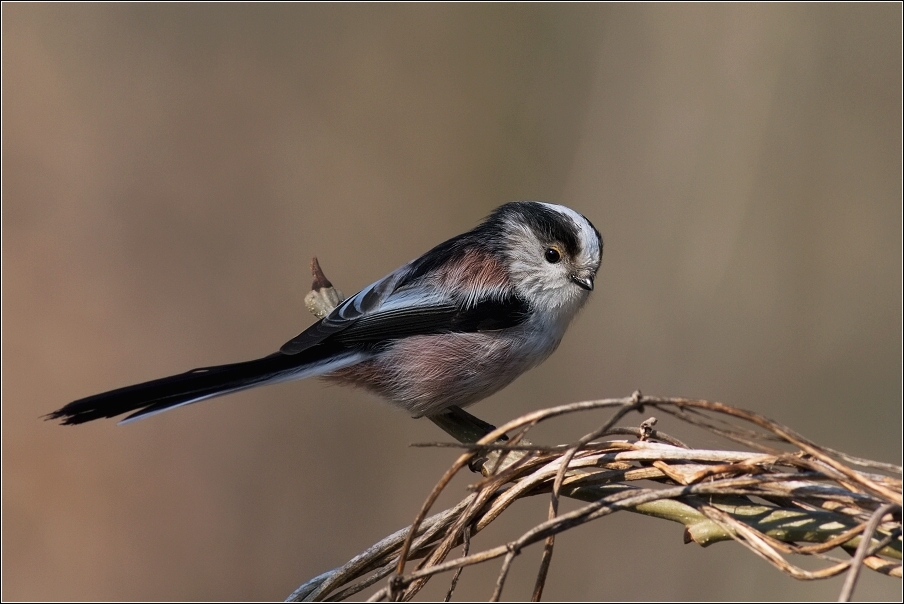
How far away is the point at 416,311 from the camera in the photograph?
9.78 feet

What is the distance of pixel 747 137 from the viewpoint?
445 centimetres

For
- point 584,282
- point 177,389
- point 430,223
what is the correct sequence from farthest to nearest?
point 430,223
point 584,282
point 177,389

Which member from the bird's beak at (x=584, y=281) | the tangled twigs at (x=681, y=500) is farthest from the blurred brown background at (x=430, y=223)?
the tangled twigs at (x=681, y=500)

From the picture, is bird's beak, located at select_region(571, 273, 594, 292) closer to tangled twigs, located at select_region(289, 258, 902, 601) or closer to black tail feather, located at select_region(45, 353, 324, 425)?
black tail feather, located at select_region(45, 353, 324, 425)

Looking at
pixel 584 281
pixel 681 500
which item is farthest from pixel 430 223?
pixel 681 500

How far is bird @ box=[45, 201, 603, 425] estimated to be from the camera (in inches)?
113

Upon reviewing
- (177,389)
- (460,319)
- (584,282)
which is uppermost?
(584,282)

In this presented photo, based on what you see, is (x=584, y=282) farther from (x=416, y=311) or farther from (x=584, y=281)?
(x=416, y=311)

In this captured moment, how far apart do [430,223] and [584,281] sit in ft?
6.56

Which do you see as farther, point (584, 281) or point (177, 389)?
point (584, 281)

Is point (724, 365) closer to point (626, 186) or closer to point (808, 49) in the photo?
point (626, 186)

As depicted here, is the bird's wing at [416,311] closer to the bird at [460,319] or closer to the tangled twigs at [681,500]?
the bird at [460,319]

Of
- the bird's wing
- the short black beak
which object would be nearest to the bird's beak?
the short black beak

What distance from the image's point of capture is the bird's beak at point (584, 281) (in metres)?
3.07
